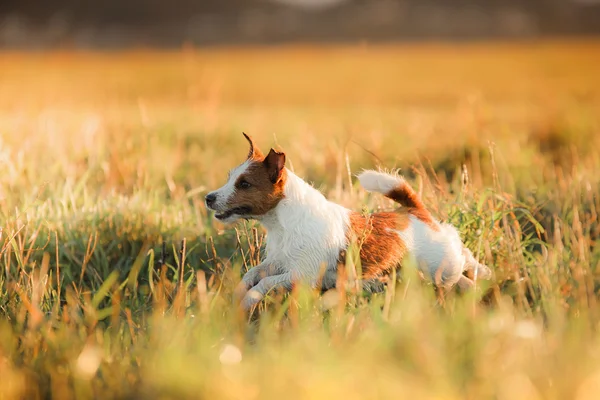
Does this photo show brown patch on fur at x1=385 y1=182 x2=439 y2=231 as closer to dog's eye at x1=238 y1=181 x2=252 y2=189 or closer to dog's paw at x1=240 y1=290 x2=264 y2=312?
dog's eye at x1=238 y1=181 x2=252 y2=189

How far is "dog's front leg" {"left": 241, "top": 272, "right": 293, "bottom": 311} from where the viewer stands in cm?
385

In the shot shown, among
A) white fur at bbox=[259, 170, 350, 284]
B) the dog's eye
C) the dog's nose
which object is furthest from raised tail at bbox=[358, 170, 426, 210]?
the dog's nose

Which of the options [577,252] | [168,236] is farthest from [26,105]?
[577,252]

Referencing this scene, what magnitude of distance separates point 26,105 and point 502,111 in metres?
10.0

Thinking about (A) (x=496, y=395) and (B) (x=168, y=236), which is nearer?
(A) (x=496, y=395)

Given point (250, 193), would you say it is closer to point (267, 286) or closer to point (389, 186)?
point (267, 286)

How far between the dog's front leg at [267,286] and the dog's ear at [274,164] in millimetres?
517

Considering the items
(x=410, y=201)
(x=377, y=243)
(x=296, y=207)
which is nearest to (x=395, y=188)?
(x=410, y=201)

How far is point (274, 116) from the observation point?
1388 centimetres

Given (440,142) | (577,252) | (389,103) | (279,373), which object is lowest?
(389,103)

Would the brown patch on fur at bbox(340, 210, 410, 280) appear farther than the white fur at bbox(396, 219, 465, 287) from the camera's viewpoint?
No

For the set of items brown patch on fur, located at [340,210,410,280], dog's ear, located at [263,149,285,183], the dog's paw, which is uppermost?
dog's ear, located at [263,149,285,183]

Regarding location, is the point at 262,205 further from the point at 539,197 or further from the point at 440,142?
the point at 440,142

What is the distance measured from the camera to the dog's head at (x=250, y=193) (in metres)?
4.06
